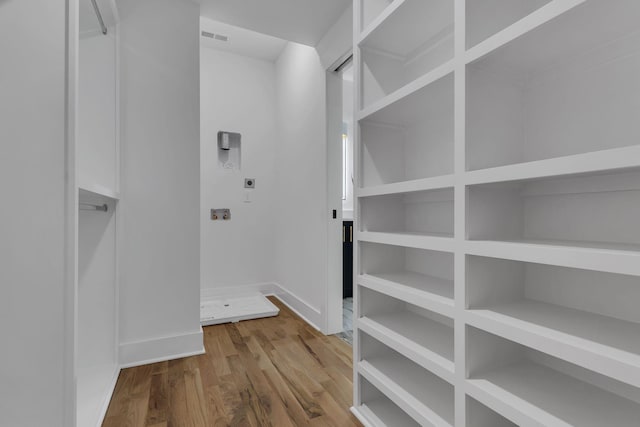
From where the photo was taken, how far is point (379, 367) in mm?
1368

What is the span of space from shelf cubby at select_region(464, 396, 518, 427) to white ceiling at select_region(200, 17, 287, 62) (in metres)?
3.25

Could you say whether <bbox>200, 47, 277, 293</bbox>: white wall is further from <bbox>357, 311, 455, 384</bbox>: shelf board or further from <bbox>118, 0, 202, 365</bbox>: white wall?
<bbox>357, 311, 455, 384</bbox>: shelf board

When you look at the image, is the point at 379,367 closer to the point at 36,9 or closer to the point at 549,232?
the point at 549,232

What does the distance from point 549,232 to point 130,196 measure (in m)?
2.20

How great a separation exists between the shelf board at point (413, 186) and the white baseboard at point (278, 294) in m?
1.45

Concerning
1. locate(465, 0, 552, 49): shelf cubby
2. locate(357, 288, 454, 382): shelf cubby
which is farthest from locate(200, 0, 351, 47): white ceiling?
locate(357, 288, 454, 382): shelf cubby

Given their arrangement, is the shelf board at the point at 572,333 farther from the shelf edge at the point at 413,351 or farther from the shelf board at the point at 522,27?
the shelf board at the point at 522,27

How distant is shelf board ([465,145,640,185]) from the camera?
22.6 inches

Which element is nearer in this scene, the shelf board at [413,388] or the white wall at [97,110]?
the shelf board at [413,388]

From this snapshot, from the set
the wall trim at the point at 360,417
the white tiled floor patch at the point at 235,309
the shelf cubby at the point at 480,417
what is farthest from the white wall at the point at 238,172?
the shelf cubby at the point at 480,417

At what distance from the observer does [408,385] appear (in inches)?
48.1

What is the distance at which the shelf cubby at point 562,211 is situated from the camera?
0.82 meters

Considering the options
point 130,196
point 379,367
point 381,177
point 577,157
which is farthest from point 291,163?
point 577,157

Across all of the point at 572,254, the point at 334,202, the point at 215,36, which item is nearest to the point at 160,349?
the point at 334,202
